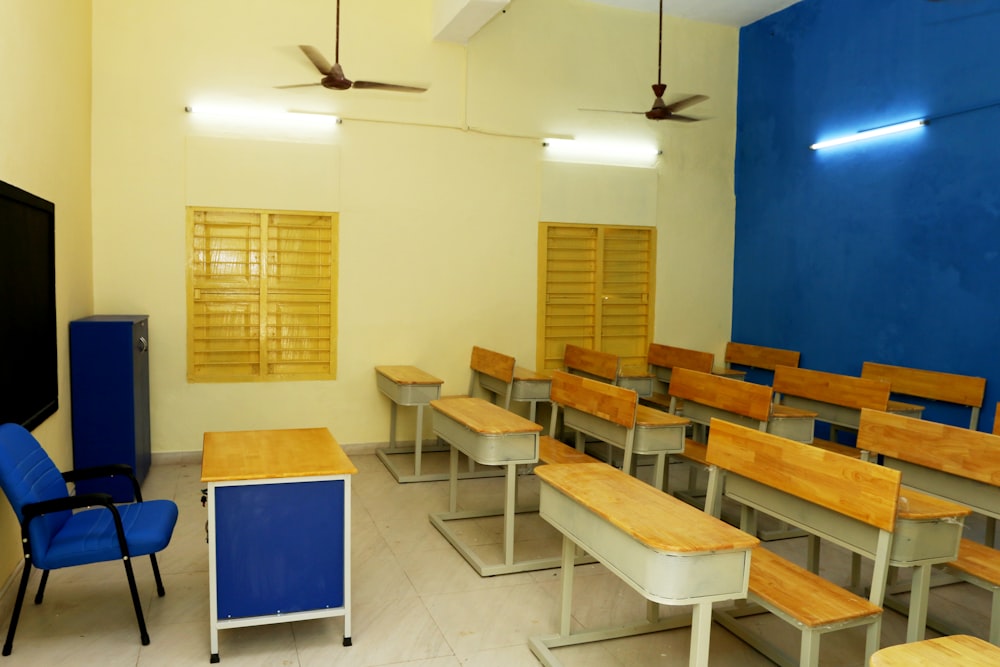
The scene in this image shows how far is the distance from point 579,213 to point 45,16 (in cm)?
477

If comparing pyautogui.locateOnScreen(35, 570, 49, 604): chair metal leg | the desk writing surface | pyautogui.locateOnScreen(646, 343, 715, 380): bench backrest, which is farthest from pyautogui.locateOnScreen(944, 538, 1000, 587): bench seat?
pyautogui.locateOnScreen(35, 570, 49, 604): chair metal leg

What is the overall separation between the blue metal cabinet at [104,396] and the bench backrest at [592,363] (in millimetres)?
3633

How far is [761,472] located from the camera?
3275mm

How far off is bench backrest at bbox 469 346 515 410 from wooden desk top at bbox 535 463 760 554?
2.79 m

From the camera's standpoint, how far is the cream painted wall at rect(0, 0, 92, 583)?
12.2ft

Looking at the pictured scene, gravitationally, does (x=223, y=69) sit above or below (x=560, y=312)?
above

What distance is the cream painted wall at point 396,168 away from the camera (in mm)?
6219

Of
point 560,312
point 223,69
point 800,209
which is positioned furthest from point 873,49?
point 223,69

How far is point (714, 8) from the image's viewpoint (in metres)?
7.59

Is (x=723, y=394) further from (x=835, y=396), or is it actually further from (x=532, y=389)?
(x=532, y=389)

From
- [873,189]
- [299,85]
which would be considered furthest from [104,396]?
[873,189]

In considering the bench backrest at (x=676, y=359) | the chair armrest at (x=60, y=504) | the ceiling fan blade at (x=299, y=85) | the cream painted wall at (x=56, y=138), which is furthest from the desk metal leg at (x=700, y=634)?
the ceiling fan blade at (x=299, y=85)

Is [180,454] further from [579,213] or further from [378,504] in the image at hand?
[579,213]

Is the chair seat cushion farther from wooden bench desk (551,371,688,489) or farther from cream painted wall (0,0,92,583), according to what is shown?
wooden bench desk (551,371,688,489)
